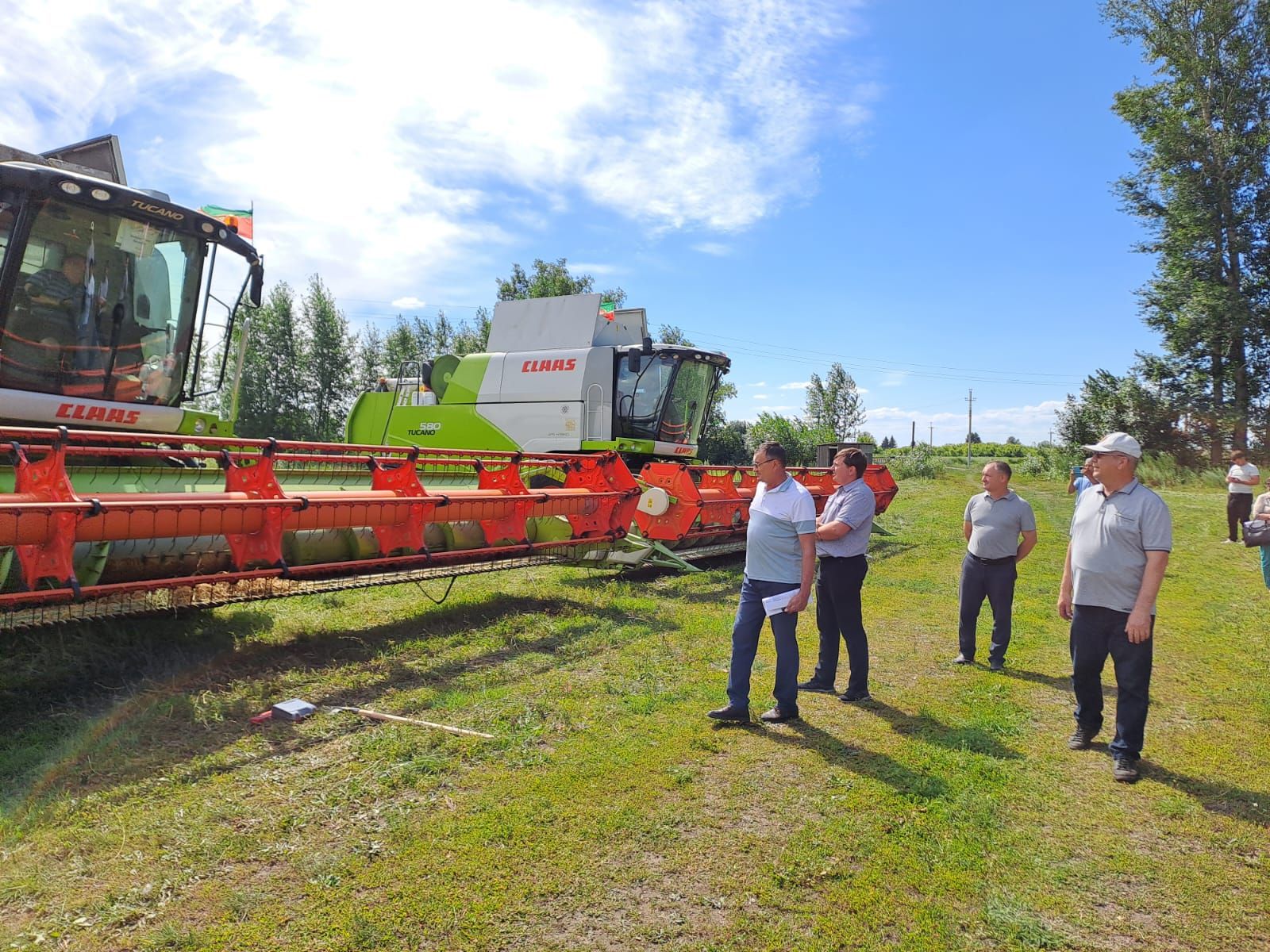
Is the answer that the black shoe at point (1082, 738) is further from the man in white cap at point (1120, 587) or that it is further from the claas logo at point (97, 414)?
the claas logo at point (97, 414)

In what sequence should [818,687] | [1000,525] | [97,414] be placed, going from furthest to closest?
[97,414] → [1000,525] → [818,687]

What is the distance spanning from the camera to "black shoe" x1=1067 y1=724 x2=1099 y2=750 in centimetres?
435

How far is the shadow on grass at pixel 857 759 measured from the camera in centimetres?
375

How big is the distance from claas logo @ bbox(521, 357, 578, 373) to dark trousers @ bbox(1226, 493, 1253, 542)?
11080 millimetres

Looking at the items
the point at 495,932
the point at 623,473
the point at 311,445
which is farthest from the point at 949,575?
the point at 495,932

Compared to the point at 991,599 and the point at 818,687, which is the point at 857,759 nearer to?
the point at 818,687

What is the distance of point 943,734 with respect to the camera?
4.48m

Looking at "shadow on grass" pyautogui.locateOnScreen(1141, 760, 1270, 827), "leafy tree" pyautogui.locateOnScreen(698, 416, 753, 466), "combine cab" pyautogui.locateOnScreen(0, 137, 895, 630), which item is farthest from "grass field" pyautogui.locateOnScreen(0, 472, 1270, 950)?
"leafy tree" pyautogui.locateOnScreen(698, 416, 753, 466)

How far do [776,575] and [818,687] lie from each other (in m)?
1.22

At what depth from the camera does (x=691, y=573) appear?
30.5 ft

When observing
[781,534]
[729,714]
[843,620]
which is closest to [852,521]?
[843,620]

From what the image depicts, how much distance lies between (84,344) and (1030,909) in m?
7.13

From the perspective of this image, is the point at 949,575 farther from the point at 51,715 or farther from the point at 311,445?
the point at 51,715

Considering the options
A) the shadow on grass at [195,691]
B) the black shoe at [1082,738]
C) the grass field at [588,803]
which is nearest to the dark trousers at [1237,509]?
the grass field at [588,803]
